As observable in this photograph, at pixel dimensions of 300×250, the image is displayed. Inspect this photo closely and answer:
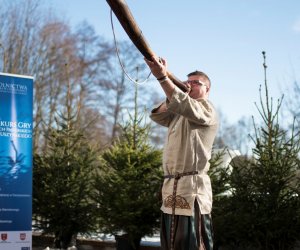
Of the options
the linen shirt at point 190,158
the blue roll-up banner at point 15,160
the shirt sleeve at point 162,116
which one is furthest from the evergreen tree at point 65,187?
the linen shirt at point 190,158

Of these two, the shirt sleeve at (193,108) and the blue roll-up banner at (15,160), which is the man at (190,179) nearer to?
the shirt sleeve at (193,108)

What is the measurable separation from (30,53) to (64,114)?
46.9ft

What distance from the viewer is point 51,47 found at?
78.6 feet

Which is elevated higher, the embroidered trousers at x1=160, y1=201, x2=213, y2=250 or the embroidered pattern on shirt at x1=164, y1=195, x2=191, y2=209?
the embroidered pattern on shirt at x1=164, y1=195, x2=191, y2=209

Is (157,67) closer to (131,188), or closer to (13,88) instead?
(13,88)

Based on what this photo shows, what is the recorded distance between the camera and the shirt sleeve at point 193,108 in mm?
3334

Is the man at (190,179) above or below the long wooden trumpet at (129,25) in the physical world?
below

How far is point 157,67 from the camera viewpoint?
3.23 meters

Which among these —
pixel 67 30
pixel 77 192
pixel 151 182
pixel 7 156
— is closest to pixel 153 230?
pixel 151 182

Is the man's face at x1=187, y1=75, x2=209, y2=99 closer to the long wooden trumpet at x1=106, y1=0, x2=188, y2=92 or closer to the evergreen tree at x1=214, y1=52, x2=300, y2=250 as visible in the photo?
the long wooden trumpet at x1=106, y1=0, x2=188, y2=92

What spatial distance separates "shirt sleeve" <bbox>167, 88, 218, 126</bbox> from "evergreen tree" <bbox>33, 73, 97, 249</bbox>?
5.49 meters

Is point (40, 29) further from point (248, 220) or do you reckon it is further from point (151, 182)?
point (248, 220)

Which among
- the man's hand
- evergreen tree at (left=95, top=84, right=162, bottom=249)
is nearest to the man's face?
the man's hand

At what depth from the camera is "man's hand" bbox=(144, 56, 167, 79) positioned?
10.5 ft
